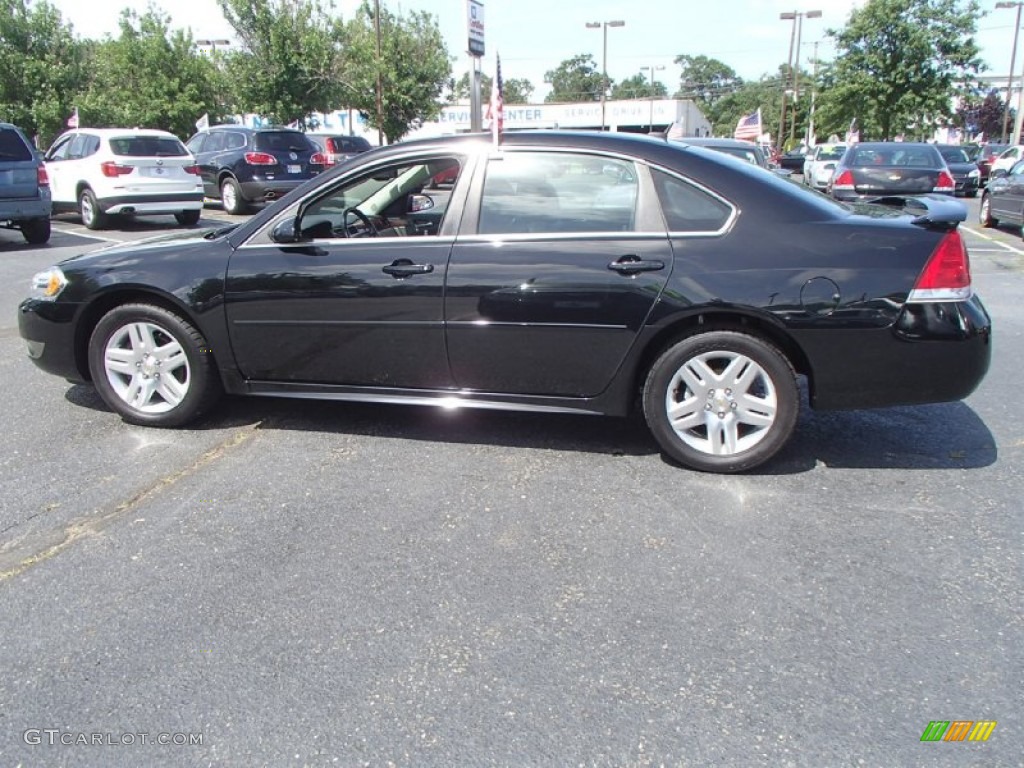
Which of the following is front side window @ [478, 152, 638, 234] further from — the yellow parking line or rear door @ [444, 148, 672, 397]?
the yellow parking line

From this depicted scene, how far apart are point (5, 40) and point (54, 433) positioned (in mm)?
25756

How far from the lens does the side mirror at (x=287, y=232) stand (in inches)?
Result: 166

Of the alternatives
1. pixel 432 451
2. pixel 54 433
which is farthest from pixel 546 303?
pixel 54 433

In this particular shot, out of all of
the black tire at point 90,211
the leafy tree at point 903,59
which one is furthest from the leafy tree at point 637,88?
the black tire at point 90,211

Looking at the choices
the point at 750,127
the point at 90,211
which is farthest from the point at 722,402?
the point at 750,127

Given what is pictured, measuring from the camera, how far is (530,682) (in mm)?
2488

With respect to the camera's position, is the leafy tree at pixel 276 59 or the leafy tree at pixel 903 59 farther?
the leafy tree at pixel 903 59

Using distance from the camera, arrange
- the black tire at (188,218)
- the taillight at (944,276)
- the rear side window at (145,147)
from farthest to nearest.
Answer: the black tire at (188,218), the rear side window at (145,147), the taillight at (944,276)

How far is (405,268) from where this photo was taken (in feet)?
13.4

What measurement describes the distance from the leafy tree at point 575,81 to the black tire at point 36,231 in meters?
119

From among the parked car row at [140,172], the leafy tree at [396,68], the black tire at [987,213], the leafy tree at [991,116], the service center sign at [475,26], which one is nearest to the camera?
the parked car row at [140,172]

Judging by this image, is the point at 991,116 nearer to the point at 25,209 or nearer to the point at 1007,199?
the point at 1007,199

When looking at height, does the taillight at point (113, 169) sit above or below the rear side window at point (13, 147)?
below

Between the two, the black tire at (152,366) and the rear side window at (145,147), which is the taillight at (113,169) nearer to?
the rear side window at (145,147)
